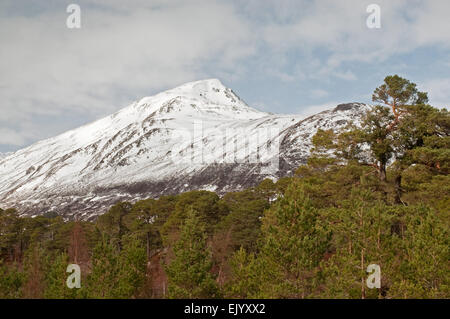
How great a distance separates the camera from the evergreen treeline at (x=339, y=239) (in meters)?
19.5

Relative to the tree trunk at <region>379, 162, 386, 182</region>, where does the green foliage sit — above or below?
below

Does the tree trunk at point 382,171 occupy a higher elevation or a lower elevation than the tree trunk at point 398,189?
higher

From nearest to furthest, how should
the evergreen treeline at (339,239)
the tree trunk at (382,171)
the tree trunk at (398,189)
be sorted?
the evergreen treeline at (339,239) → the tree trunk at (398,189) → the tree trunk at (382,171)

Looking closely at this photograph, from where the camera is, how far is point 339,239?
23.8 meters

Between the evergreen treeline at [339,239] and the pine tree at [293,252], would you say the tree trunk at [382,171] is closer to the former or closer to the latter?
the evergreen treeline at [339,239]

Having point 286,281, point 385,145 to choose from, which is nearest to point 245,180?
point 385,145

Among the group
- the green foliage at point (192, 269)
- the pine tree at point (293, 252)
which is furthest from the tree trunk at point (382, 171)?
the green foliage at point (192, 269)

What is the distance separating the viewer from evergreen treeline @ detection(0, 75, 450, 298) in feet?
64.1

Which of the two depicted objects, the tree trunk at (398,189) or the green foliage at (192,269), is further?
Answer: the tree trunk at (398,189)

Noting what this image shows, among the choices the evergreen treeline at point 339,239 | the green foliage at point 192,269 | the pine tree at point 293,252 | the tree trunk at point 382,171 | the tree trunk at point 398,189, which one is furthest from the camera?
the tree trunk at point 382,171

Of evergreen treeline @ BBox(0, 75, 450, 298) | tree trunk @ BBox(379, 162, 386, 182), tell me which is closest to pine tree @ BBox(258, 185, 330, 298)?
evergreen treeline @ BBox(0, 75, 450, 298)

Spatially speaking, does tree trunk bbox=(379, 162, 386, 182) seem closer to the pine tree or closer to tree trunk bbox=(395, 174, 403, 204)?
tree trunk bbox=(395, 174, 403, 204)

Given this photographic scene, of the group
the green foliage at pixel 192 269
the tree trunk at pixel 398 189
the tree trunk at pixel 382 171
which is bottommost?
the green foliage at pixel 192 269
